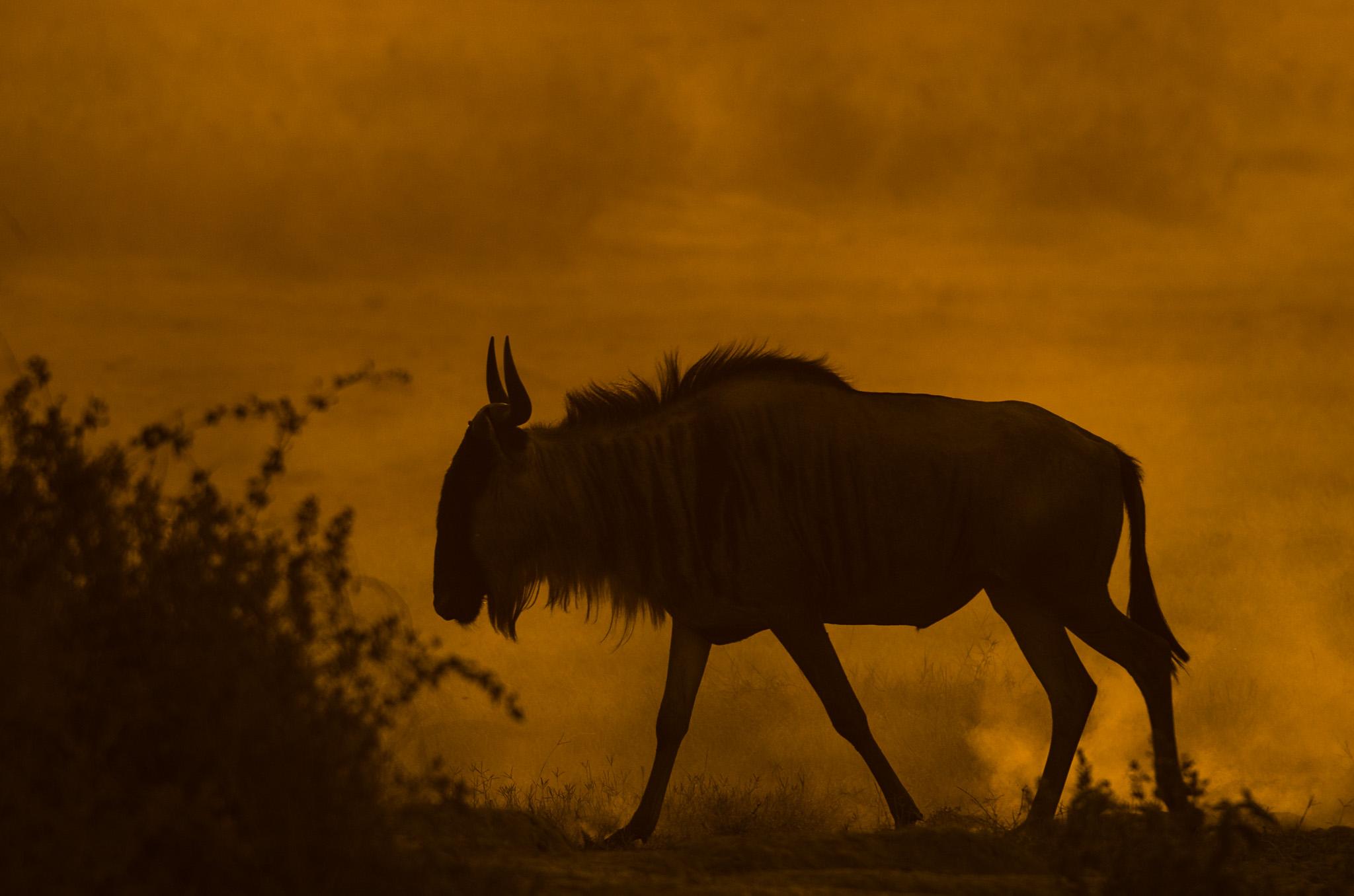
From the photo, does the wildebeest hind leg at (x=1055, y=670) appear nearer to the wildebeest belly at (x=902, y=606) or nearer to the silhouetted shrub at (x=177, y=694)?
the wildebeest belly at (x=902, y=606)

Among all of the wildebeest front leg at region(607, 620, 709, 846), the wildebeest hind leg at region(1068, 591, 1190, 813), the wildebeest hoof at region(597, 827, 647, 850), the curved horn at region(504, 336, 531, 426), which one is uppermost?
the curved horn at region(504, 336, 531, 426)

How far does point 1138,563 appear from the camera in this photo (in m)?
9.67

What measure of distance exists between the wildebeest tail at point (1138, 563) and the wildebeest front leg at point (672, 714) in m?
2.65

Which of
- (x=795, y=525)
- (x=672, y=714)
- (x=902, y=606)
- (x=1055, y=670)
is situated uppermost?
(x=795, y=525)

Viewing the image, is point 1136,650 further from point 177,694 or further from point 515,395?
Answer: point 177,694

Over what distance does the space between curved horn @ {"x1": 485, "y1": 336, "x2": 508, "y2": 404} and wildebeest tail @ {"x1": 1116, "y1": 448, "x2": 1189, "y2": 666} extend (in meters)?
3.59

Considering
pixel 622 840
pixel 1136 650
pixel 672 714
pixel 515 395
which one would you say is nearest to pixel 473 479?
pixel 515 395

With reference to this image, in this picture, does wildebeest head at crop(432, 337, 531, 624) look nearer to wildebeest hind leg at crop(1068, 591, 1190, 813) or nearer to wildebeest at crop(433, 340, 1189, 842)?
wildebeest at crop(433, 340, 1189, 842)

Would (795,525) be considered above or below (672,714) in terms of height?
above

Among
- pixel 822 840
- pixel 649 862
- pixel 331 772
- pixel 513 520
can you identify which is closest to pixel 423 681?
pixel 331 772

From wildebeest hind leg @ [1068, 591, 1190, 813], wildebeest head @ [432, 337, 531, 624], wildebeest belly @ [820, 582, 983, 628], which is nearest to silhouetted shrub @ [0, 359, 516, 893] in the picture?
wildebeest head @ [432, 337, 531, 624]

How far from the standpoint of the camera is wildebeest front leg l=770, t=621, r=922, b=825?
8.41 m

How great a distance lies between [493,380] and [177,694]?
3610mm

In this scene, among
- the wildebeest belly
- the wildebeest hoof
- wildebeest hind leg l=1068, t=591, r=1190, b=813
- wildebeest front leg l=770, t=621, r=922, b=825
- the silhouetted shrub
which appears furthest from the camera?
wildebeest hind leg l=1068, t=591, r=1190, b=813
